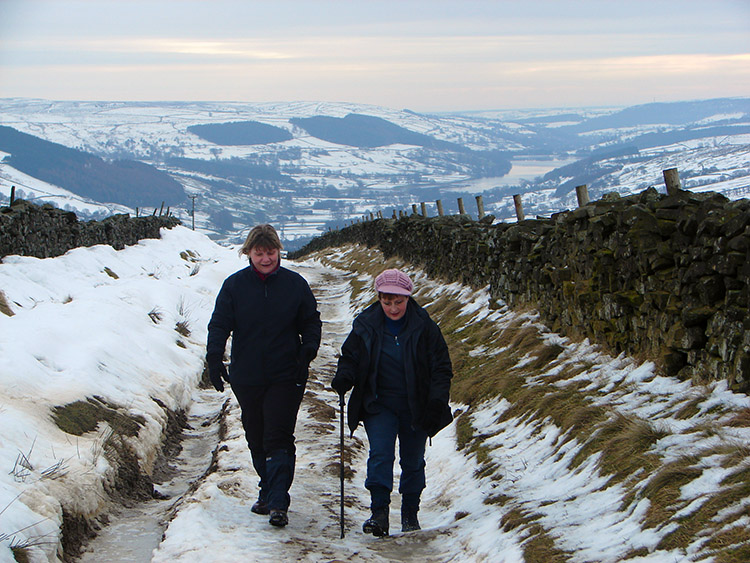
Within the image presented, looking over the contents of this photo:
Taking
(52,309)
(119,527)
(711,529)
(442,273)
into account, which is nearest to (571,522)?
(711,529)

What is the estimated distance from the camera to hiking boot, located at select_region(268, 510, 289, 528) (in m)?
6.16

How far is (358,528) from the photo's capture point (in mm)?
6516

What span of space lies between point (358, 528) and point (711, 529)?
303 centimetres

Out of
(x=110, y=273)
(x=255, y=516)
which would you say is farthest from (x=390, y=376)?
(x=110, y=273)

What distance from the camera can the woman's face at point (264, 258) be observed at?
635 centimetres

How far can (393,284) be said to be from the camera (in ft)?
20.0

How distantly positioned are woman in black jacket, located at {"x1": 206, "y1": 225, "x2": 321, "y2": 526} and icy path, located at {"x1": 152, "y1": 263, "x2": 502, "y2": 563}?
0.35 metres

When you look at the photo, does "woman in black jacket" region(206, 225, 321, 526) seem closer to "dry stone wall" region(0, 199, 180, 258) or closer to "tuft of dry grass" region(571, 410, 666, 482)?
"tuft of dry grass" region(571, 410, 666, 482)

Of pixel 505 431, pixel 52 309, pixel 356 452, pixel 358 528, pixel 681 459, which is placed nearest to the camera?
pixel 681 459

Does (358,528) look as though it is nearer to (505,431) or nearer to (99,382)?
(505,431)

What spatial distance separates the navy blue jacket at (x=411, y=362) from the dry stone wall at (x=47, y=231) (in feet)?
59.5

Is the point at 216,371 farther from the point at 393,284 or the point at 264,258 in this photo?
the point at 393,284

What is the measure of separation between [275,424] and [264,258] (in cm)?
136

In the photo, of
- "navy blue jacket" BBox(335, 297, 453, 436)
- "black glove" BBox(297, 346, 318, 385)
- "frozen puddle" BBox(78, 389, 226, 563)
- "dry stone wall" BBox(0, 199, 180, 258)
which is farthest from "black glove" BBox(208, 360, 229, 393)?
"dry stone wall" BBox(0, 199, 180, 258)
